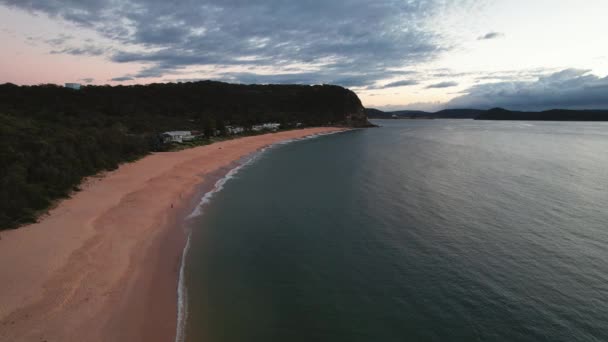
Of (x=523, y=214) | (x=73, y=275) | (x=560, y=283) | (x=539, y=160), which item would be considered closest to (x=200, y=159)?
(x=73, y=275)

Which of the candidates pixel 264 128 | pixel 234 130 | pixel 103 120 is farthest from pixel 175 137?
pixel 264 128

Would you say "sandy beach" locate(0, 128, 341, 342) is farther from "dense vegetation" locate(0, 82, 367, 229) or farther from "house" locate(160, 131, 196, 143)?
"house" locate(160, 131, 196, 143)

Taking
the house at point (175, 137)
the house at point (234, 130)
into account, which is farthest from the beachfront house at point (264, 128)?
the house at point (175, 137)

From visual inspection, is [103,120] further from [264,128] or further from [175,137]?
[264,128]

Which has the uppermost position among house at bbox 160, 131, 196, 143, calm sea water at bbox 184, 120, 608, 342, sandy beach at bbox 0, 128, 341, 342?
house at bbox 160, 131, 196, 143

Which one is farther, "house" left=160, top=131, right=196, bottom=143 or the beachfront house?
the beachfront house

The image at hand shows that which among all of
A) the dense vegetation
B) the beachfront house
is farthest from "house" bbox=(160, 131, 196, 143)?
the beachfront house

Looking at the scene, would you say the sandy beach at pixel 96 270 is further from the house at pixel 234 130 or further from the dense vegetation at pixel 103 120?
the house at pixel 234 130
